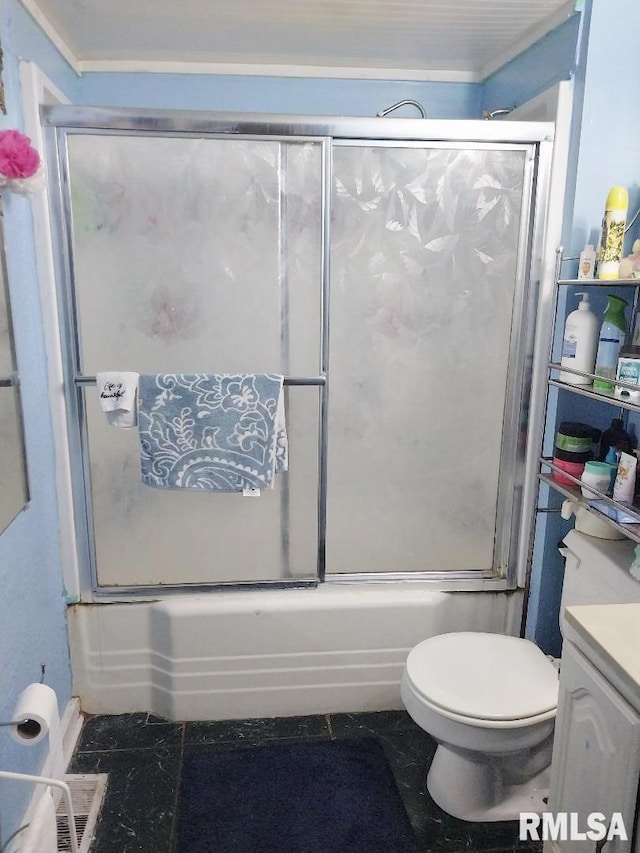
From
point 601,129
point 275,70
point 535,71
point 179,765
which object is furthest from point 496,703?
point 275,70

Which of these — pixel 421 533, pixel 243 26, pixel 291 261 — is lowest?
pixel 421 533

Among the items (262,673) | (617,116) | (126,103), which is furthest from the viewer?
(126,103)

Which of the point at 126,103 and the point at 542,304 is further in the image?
the point at 126,103

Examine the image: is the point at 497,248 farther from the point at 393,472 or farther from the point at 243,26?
the point at 243,26

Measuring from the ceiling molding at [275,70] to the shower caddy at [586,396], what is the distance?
36.7 inches

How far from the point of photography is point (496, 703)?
5.00ft

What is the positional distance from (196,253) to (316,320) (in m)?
0.41

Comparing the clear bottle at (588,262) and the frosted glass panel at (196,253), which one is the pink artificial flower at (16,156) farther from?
the clear bottle at (588,262)

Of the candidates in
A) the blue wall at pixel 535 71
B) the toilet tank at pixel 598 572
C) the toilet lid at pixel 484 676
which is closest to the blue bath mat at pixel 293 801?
the toilet lid at pixel 484 676

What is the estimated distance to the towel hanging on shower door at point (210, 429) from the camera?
6.01ft

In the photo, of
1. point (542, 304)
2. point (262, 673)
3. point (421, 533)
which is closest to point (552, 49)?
point (542, 304)

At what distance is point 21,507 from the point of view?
158 cm

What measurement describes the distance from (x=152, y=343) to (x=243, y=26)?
100 cm

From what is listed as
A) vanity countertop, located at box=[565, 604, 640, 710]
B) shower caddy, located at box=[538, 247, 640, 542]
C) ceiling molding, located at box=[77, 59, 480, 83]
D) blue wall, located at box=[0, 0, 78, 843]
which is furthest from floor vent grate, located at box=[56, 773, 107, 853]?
ceiling molding, located at box=[77, 59, 480, 83]
